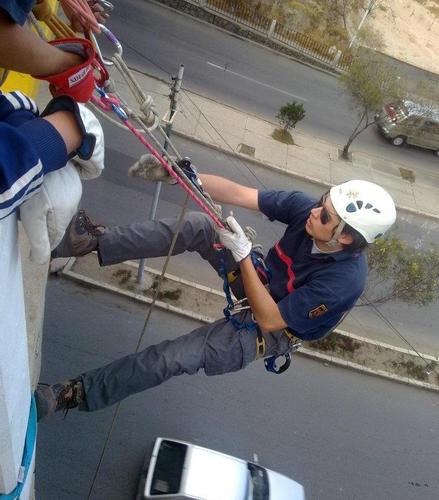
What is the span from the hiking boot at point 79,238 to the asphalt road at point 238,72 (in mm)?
9516

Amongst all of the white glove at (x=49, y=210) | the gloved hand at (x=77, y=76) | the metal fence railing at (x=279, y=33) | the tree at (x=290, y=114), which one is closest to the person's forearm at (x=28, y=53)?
the gloved hand at (x=77, y=76)

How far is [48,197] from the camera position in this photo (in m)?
1.85

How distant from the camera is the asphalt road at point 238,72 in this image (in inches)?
520

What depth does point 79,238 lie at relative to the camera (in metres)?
3.69

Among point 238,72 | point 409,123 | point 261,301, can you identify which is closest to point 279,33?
point 238,72

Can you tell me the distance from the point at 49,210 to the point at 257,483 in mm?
4093

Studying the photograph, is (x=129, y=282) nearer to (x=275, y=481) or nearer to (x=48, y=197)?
(x=275, y=481)

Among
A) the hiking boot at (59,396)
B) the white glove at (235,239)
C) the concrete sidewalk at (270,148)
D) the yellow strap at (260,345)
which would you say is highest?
the white glove at (235,239)

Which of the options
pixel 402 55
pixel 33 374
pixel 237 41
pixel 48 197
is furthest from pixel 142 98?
pixel 402 55

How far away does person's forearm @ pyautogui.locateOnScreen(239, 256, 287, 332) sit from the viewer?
143 inches

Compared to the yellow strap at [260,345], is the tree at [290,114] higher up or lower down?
lower down

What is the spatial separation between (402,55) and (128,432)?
18.1m

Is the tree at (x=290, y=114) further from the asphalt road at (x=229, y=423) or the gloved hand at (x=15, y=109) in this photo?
the gloved hand at (x=15, y=109)

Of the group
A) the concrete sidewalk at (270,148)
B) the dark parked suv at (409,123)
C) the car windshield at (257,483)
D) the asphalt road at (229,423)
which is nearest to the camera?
the car windshield at (257,483)
